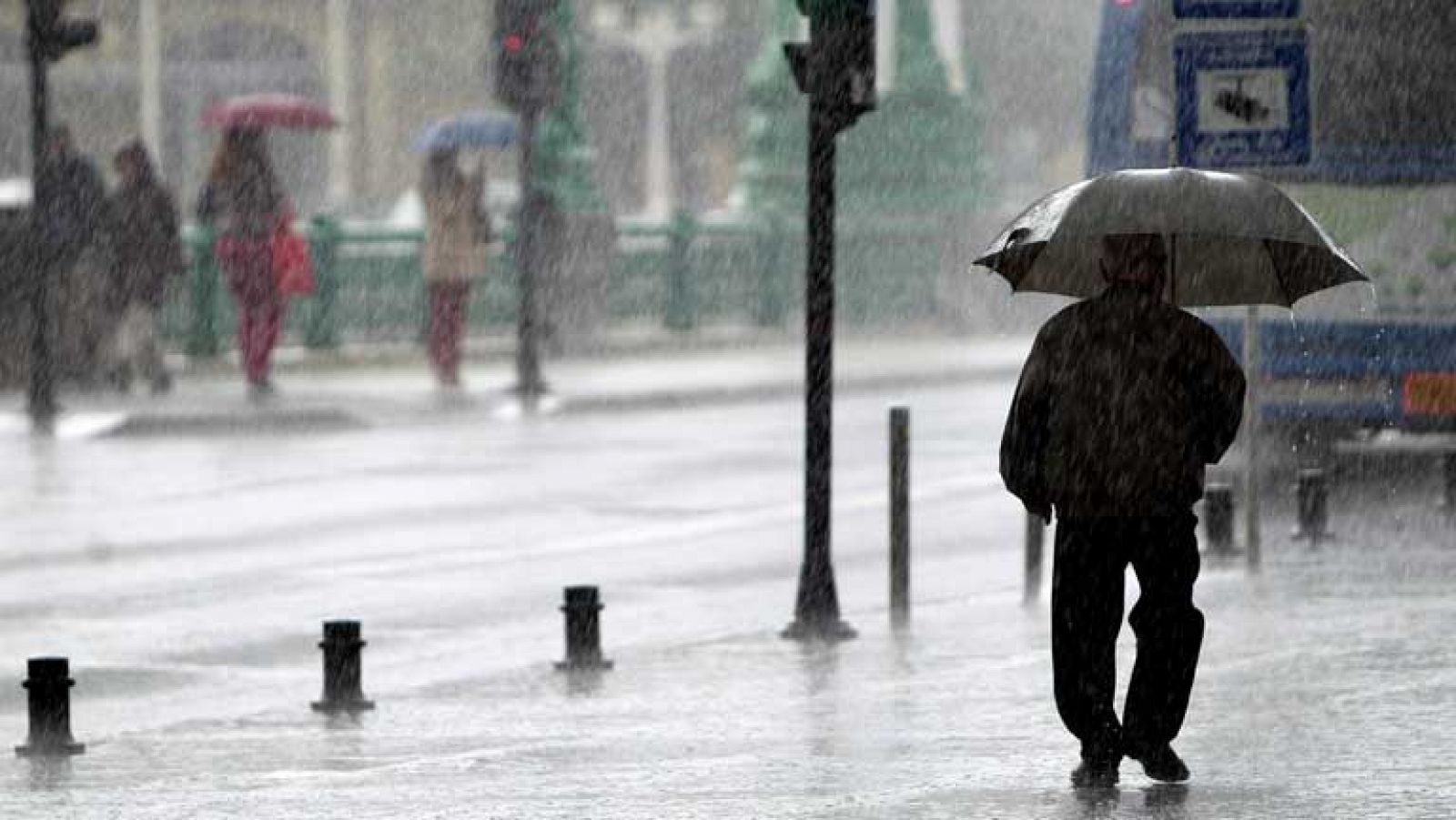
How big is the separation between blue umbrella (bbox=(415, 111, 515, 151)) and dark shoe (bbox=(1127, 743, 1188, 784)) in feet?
65.5

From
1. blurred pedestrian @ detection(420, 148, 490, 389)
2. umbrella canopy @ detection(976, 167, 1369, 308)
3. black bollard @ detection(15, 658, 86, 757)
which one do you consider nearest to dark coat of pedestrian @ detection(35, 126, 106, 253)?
blurred pedestrian @ detection(420, 148, 490, 389)

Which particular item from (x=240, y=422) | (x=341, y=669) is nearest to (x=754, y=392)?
(x=240, y=422)

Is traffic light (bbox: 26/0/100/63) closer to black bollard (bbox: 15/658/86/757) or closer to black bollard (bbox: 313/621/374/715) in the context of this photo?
black bollard (bbox: 313/621/374/715)

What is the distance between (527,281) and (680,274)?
7.59 m

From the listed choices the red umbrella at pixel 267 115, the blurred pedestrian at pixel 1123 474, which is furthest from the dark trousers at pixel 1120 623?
the red umbrella at pixel 267 115

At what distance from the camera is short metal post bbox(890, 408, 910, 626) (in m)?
14.0

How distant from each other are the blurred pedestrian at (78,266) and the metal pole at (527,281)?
2933mm

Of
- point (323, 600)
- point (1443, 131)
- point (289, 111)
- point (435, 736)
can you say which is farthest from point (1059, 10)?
point (435, 736)

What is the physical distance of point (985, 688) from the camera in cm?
1198

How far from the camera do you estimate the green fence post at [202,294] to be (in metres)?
29.0

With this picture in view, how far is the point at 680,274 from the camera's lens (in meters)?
34.5

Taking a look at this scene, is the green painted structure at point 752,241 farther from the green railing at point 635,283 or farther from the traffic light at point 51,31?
the traffic light at point 51,31

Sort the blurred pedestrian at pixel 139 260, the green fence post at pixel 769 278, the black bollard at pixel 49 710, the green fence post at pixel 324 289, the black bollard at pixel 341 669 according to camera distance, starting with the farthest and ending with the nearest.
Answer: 1. the green fence post at pixel 769 278
2. the green fence post at pixel 324 289
3. the blurred pedestrian at pixel 139 260
4. the black bollard at pixel 341 669
5. the black bollard at pixel 49 710

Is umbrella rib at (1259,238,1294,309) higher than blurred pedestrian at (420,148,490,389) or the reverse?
higher
